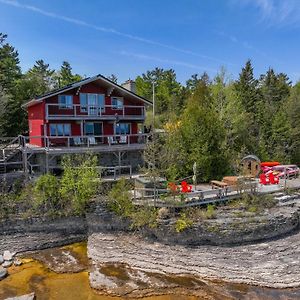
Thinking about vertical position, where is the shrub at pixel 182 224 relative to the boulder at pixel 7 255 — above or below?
above

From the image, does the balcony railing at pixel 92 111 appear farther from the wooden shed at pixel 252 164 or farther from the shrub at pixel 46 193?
the wooden shed at pixel 252 164

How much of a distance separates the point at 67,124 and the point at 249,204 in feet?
54.8

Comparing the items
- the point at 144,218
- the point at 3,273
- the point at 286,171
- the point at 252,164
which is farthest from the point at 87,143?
the point at 286,171

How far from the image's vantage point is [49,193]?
66.5ft

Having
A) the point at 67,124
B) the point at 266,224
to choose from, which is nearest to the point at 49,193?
the point at 67,124

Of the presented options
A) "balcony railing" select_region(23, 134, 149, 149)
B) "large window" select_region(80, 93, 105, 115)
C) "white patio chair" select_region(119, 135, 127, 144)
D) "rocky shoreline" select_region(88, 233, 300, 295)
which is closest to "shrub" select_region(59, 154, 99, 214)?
"rocky shoreline" select_region(88, 233, 300, 295)

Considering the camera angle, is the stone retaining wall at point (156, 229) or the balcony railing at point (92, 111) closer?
the stone retaining wall at point (156, 229)

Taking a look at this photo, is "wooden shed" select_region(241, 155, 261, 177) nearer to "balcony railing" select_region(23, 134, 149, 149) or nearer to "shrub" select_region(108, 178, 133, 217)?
"balcony railing" select_region(23, 134, 149, 149)

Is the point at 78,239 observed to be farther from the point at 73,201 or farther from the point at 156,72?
the point at 156,72

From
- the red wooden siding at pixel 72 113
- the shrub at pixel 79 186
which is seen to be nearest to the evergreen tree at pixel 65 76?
the red wooden siding at pixel 72 113

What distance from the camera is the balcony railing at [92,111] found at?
25.4 metres

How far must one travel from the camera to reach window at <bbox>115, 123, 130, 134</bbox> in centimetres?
2895

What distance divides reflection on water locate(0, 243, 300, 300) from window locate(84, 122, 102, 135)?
14.0m

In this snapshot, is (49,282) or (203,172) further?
(203,172)
